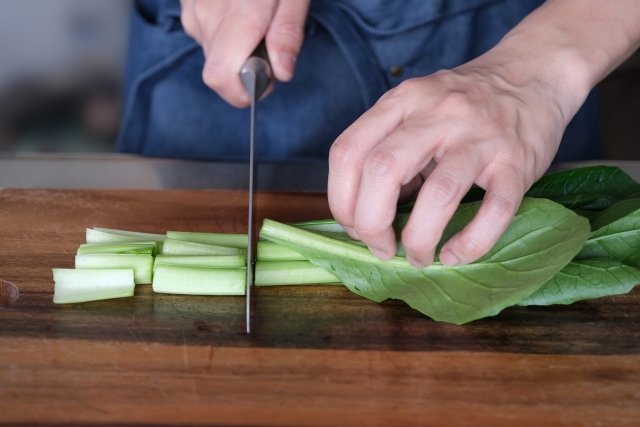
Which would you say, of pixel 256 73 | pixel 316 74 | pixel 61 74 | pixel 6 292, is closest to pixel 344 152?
pixel 256 73

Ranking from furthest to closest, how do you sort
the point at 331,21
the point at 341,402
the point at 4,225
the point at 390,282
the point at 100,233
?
1. the point at 331,21
2. the point at 4,225
3. the point at 100,233
4. the point at 390,282
5. the point at 341,402

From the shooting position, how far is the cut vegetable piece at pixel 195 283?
1408 millimetres

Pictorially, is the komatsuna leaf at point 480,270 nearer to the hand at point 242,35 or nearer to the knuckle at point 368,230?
the knuckle at point 368,230

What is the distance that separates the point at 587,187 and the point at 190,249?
909mm

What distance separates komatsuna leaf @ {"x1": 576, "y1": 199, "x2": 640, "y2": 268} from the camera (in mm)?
1334

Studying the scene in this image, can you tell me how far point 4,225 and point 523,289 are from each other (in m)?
1.23

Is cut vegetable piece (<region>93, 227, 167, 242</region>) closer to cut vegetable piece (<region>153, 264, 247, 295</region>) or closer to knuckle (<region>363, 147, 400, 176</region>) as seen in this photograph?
cut vegetable piece (<region>153, 264, 247, 295</region>)

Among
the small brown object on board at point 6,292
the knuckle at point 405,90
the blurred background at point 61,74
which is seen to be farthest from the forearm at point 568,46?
the blurred background at point 61,74

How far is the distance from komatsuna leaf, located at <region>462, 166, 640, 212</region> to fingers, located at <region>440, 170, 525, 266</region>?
29cm

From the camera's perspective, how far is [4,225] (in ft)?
5.46

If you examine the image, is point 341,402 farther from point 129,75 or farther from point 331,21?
point 129,75

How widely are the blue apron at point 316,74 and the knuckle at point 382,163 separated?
86 centimetres

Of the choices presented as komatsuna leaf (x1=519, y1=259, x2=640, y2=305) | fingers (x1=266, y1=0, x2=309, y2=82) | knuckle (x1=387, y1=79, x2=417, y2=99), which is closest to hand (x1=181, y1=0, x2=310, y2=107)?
fingers (x1=266, y1=0, x2=309, y2=82)

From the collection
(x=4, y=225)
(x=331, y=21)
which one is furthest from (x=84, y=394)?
(x=331, y=21)
